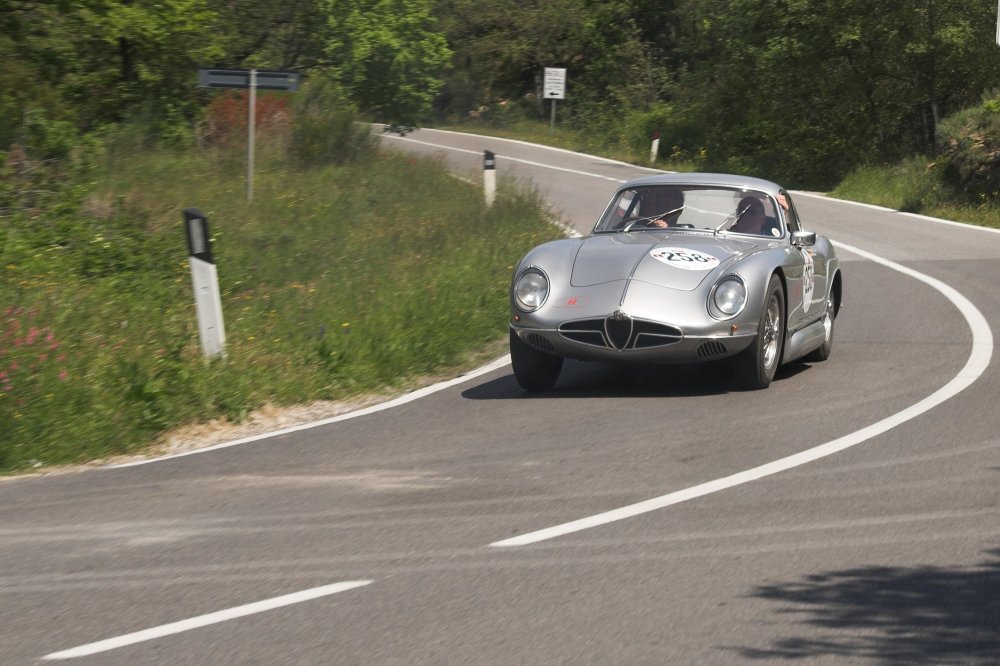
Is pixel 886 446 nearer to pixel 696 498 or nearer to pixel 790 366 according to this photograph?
pixel 696 498

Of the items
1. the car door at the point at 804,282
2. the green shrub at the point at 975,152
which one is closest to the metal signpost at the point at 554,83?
the green shrub at the point at 975,152

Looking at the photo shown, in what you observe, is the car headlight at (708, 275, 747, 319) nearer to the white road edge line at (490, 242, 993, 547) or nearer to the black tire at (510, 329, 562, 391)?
the black tire at (510, 329, 562, 391)

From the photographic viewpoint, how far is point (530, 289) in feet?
32.1

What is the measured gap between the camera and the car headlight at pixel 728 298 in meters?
9.38

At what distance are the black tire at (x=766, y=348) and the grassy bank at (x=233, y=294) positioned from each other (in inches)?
104

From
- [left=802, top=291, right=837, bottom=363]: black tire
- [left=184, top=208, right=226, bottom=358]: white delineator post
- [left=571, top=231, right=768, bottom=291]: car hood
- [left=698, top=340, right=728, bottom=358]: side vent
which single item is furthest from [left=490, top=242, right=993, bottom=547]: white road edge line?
[left=184, top=208, right=226, bottom=358]: white delineator post

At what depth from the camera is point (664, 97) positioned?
161ft

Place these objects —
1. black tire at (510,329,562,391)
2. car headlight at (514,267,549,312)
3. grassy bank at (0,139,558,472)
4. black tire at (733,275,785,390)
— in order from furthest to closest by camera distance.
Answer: black tire at (510,329,562,391)
car headlight at (514,267,549,312)
black tire at (733,275,785,390)
grassy bank at (0,139,558,472)

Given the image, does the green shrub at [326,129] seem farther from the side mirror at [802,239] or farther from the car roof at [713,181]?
the side mirror at [802,239]

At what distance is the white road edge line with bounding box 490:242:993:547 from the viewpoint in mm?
6125

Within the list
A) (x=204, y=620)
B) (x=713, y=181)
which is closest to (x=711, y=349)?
(x=713, y=181)

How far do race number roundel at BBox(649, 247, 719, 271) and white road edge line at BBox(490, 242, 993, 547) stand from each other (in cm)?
164

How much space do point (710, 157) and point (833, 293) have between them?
26876 millimetres

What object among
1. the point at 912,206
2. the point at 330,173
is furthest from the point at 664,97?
the point at 330,173
